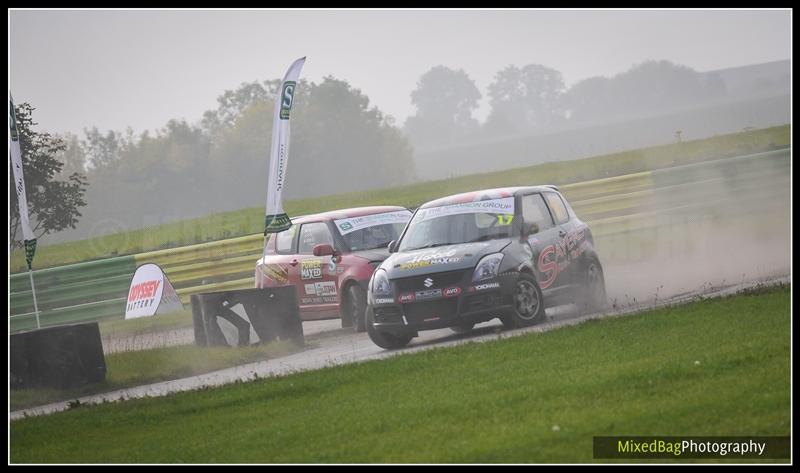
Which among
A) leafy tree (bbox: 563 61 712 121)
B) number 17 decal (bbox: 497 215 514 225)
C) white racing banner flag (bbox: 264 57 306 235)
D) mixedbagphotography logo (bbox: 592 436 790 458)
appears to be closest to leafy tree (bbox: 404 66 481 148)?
leafy tree (bbox: 563 61 712 121)

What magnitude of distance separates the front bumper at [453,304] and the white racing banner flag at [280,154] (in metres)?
3.12

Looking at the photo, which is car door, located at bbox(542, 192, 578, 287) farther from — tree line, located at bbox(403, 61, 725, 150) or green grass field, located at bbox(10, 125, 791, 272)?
tree line, located at bbox(403, 61, 725, 150)

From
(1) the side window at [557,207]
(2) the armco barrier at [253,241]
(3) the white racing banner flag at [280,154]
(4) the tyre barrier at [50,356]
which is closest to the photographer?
(4) the tyre barrier at [50,356]

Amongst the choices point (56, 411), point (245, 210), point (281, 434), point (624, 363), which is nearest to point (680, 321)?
point (624, 363)

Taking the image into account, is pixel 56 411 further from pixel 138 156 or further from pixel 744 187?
pixel 138 156

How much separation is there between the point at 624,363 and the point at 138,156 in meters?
61.1

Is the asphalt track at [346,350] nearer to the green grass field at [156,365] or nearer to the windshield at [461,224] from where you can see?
the green grass field at [156,365]

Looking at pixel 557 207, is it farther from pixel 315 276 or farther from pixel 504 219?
pixel 315 276

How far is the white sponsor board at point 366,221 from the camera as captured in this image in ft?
54.7

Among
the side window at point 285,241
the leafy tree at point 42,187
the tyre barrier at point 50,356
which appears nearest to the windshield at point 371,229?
the side window at point 285,241

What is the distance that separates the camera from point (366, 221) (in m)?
16.8

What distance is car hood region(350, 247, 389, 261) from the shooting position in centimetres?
1588

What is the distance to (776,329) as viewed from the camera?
32.8 ft

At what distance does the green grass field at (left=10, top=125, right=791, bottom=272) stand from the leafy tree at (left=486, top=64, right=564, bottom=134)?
202 ft
